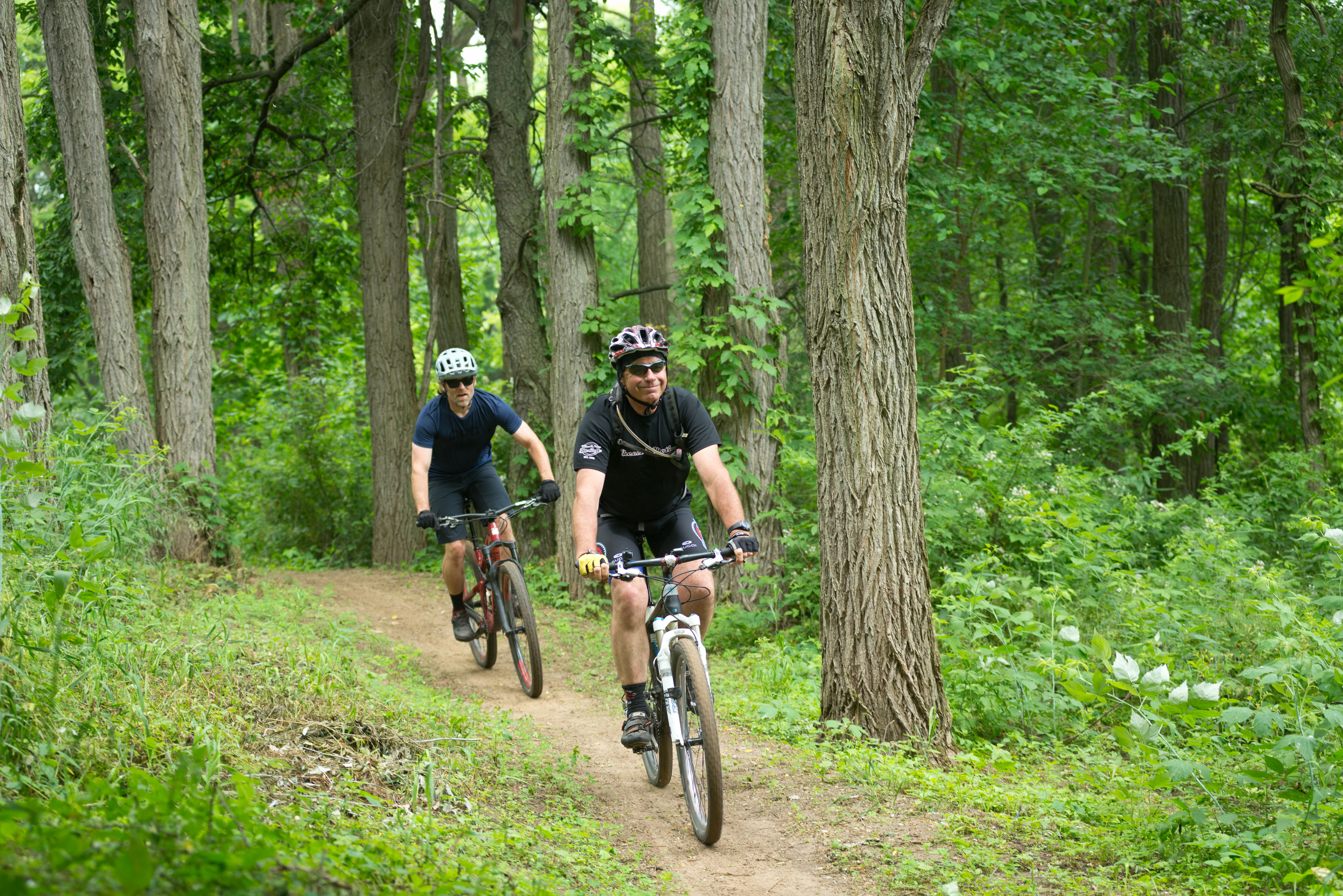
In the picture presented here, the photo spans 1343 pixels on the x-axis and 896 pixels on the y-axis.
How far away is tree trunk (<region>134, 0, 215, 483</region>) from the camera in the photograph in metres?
9.30

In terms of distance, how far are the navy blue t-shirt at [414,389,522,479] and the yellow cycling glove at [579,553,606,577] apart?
3033mm

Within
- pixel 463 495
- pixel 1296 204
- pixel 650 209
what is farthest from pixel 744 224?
pixel 1296 204

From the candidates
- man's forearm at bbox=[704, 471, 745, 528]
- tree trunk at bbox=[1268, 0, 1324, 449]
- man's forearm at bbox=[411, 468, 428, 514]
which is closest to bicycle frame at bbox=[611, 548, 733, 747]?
man's forearm at bbox=[704, 471, 745, 528]

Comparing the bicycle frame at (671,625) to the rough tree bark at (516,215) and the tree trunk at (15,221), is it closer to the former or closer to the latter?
the tree trunk at (15,221)

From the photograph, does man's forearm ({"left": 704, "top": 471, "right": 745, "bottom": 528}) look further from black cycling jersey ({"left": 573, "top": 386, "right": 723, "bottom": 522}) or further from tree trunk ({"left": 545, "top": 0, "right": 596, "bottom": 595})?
tree trunk ({"left": 545, "top": 0, "right": 596, "bottom": 595})

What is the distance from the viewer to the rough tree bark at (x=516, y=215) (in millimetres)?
12781

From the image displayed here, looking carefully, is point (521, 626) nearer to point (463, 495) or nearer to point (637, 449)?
point (463, 495)

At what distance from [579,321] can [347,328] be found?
9.43 metres

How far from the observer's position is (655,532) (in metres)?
5.59

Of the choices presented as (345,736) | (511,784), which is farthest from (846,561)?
(345,736)

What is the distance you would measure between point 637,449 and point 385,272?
9.26 metres

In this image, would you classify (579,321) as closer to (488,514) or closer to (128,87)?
(488,514)

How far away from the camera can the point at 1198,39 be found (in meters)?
14.9

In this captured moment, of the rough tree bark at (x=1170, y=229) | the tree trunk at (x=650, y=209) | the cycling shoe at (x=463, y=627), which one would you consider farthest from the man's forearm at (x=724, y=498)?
the rough tree bark at (x=1170, y=229)
